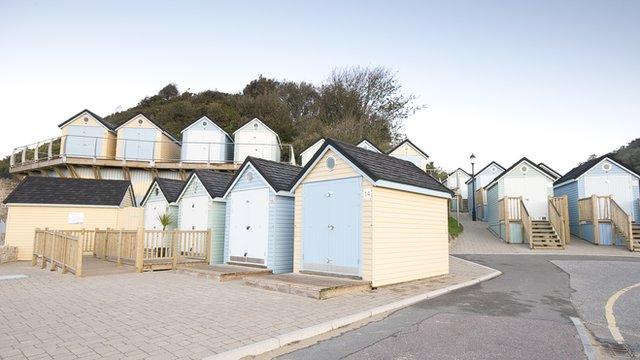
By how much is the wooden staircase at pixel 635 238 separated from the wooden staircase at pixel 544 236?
2.98 metres

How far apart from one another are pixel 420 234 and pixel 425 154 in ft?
75.7

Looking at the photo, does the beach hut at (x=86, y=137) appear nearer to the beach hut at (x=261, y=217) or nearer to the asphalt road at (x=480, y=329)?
the beach hut at (x=261, y=217)

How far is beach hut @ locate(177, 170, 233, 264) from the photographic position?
16.7m

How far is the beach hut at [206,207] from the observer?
16.7 meters

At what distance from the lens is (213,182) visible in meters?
17.6

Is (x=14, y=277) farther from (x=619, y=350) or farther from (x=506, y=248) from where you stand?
(x=506, y=248)

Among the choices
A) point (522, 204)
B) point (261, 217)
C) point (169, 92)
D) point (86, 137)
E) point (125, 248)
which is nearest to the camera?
point (261, 217)

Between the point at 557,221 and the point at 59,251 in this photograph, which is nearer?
the point at 59,251

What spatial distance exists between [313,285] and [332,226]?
236 cm

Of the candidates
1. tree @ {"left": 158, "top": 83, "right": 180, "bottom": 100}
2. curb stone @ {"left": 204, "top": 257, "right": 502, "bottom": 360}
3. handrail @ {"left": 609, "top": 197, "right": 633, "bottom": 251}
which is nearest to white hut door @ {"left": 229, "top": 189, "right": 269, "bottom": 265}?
curb stone @ {"left": 204, "top": 257, "right": 502, "bottom": 360}

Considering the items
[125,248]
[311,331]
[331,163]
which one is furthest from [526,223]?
[125,248]

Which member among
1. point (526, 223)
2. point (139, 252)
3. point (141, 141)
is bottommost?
point (139, 252)

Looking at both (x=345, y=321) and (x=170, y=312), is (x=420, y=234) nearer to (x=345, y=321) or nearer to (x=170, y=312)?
(x=345, y=321)

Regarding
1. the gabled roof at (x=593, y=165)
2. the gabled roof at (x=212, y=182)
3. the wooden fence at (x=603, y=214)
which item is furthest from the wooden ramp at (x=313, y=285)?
the gabled roof at (x=593, y=165)
